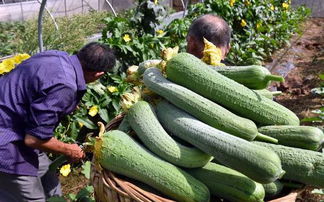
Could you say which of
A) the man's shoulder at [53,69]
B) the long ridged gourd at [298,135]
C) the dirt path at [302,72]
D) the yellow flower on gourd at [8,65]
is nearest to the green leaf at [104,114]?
the yellow flower on gourd at [8,65]

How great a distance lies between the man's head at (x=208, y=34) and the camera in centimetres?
271

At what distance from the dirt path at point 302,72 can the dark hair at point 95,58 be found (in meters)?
3.39

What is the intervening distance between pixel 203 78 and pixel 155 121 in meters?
0.31

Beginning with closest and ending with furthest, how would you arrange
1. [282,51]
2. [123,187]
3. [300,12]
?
[123,187]
[282,51]
[300,12]

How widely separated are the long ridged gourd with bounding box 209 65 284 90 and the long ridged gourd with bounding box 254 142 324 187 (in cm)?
36

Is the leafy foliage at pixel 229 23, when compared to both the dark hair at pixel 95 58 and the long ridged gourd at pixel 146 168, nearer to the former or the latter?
the dark hair at pixel 95 58

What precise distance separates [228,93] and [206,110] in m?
0.15

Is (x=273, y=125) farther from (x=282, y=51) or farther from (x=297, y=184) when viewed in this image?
(x=282, y=51)

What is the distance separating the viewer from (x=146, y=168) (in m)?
1.56

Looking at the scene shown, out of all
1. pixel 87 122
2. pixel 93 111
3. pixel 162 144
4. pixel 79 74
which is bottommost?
pixel 87 122

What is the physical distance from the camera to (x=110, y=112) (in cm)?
419

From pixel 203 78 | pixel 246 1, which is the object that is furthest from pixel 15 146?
pixel 246 1

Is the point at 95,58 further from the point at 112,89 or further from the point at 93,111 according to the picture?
the point at 112,89

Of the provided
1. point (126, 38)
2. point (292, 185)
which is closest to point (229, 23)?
point (126, 38)
